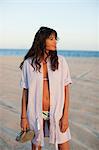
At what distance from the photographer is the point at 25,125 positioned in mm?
1881

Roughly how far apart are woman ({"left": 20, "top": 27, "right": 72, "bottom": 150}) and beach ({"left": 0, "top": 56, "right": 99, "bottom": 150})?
0.62m

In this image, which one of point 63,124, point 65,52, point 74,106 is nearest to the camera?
point 63,124

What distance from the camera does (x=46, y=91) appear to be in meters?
1.89

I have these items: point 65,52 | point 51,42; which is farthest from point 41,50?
point 65,52

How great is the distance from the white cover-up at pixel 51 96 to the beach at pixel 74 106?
612 mm

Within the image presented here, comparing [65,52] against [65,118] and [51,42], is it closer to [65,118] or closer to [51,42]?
[51,42]

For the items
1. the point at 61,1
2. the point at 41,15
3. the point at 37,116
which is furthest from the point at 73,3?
the point at 37,116

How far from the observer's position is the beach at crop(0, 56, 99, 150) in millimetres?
2545

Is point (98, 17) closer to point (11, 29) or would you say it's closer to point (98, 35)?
point (98, 35)

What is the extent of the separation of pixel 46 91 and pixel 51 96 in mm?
49

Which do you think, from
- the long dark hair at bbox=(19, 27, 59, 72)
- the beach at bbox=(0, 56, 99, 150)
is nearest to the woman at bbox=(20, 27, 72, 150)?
the long dark hair at bbox=(19, 27, 59, 72)

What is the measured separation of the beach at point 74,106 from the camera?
2545mm

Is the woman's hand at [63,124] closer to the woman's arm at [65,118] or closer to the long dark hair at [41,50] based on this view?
the woman's arm at [65,118]

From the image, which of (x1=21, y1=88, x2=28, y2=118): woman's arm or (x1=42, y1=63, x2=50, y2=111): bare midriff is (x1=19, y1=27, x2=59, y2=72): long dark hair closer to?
(x1=42, y1=63, x2=50, y2=111): bare midriff
